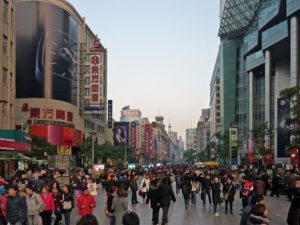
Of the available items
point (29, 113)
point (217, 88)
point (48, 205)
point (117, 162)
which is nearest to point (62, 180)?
point (48, 205)

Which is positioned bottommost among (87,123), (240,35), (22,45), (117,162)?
(117,162)

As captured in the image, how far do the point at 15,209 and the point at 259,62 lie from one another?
8820 cm

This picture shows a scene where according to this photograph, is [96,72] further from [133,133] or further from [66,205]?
[133,133]

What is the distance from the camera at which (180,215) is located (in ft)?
74.8

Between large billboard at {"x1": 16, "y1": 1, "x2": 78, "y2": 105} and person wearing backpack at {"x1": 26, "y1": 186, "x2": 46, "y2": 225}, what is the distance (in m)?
68.1

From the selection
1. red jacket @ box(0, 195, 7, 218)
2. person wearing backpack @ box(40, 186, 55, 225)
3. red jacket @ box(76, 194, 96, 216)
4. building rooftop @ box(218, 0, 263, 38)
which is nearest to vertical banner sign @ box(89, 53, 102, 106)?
building rooftop @ box(218, 0, 263, 38)

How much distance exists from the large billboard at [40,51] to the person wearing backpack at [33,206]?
2680 inches

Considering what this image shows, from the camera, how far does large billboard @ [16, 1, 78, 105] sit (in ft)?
266

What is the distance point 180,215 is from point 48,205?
839cm

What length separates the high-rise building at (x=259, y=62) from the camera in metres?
71.0

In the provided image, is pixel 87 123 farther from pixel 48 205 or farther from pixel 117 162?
pixel 48 205

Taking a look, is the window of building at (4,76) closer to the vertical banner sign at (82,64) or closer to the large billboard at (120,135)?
the vertical banner sign at (82,64)

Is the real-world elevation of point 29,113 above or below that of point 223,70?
below

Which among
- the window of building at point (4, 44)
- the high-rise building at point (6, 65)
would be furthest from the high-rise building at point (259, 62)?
the window of building at point (4, 44)
